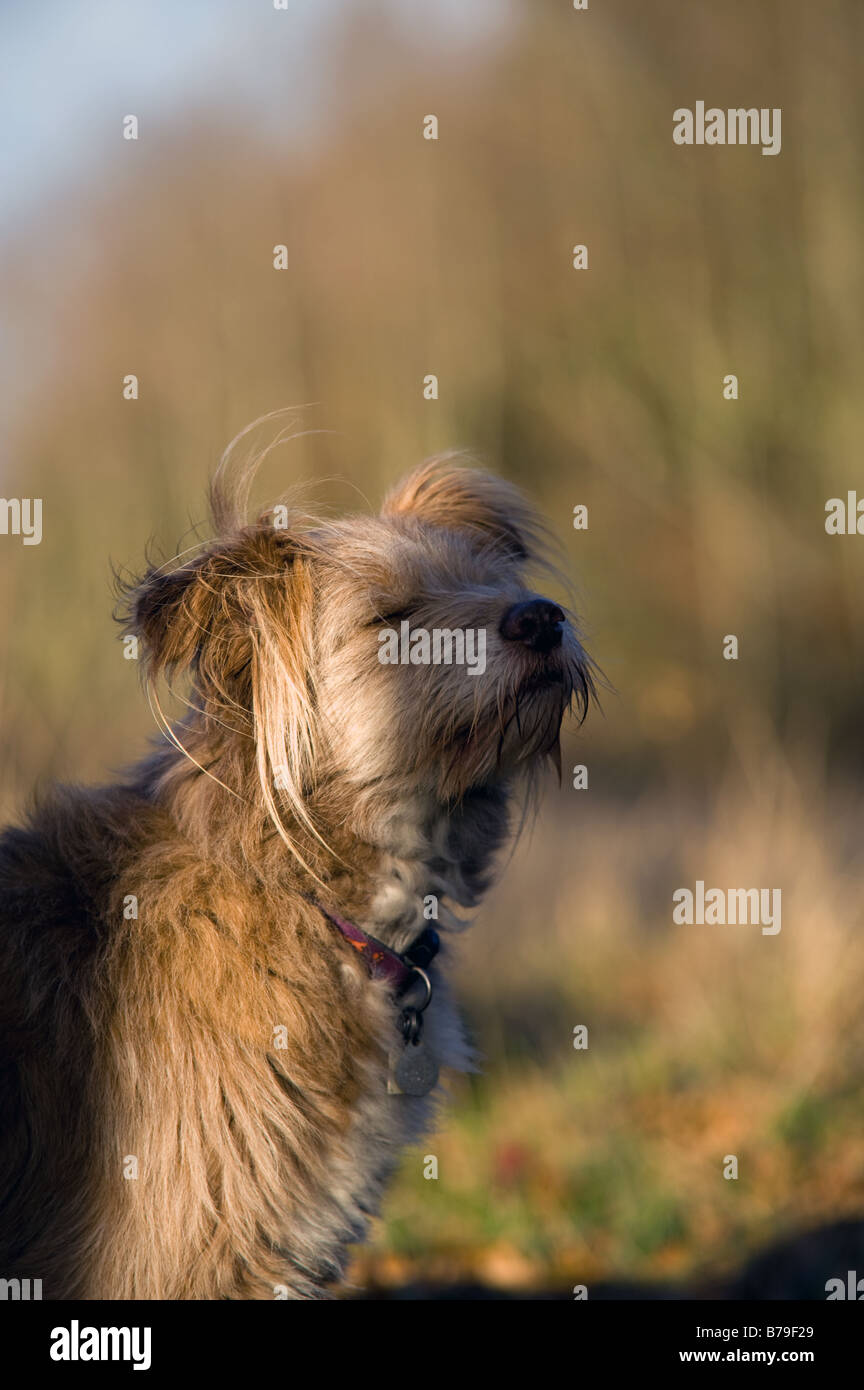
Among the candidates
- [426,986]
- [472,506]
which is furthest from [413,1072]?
[472,506]

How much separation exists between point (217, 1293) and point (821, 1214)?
2.66 metres

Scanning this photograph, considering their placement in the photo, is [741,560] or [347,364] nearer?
[741,560]

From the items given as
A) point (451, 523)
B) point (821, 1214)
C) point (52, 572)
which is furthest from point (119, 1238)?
point (52, 572)

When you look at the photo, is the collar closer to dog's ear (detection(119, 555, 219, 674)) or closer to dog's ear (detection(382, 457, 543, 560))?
dog's ear (detection(119, 555, 219, 674))

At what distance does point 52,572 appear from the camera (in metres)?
8.11

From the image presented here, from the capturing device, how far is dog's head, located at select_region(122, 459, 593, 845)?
2.99 metres

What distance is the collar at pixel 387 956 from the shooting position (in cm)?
305

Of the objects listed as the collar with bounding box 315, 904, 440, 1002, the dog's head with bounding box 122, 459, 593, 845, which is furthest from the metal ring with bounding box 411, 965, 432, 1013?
the dog's head with bounding box 122, 459, 593, 845

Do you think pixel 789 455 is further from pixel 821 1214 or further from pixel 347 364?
pixel 821 1214

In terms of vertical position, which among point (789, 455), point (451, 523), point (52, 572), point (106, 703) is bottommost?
point (451, 523)

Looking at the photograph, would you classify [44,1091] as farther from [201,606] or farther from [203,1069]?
[201,606]

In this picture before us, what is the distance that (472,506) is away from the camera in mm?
3666

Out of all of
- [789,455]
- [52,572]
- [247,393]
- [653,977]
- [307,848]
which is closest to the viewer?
[307,848]

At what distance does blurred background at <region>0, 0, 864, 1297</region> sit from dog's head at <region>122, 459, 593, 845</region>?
13.2 ft
